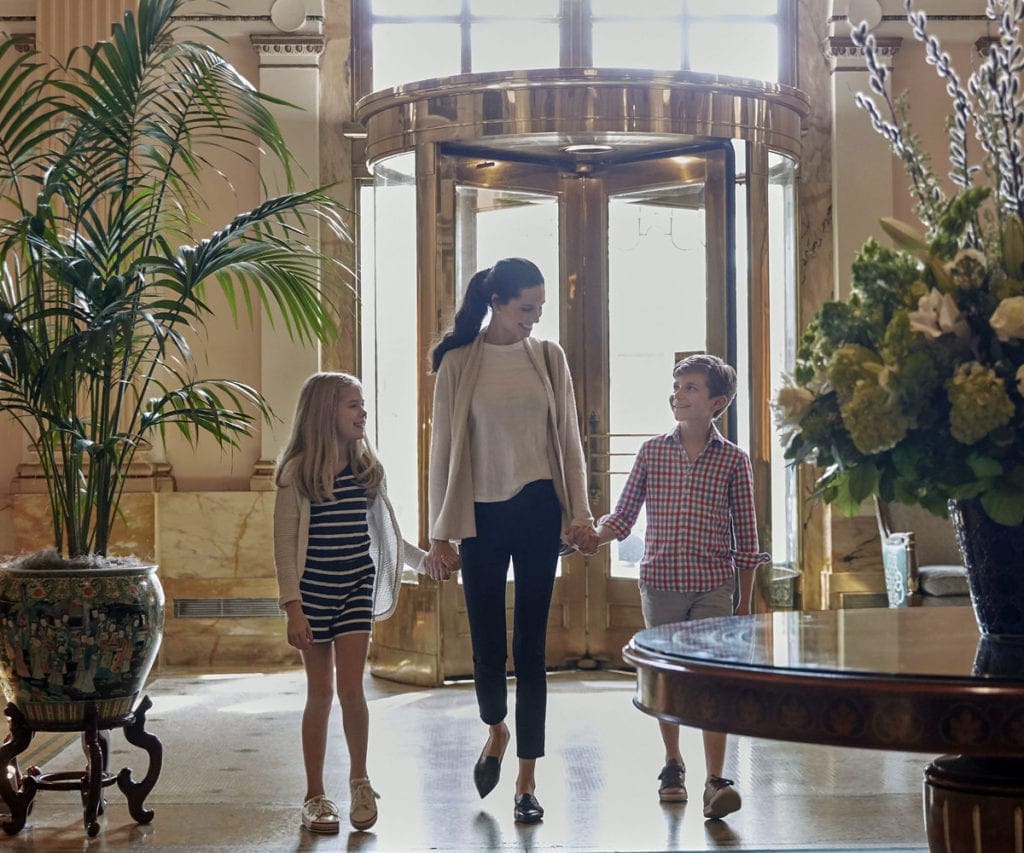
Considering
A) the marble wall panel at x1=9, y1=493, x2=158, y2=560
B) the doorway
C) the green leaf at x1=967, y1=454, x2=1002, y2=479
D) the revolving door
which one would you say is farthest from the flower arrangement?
the marble wall panel at x1=9, y1=493, x2=158, y2=560

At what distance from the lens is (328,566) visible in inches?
155

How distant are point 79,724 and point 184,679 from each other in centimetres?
281

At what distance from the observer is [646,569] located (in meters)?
4.12

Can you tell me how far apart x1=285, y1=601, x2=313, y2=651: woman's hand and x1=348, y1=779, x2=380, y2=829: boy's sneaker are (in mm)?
414

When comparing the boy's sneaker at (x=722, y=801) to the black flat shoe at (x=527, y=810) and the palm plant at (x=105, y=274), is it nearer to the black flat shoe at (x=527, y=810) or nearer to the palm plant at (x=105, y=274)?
the black flat shoe at (x=527, y=810)

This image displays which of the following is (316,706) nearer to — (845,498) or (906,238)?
(845,498)

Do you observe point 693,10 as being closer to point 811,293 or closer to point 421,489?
point 811,293

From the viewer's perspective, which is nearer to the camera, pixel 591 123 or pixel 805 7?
pixel 591 123

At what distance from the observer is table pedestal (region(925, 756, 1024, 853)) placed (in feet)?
6.89

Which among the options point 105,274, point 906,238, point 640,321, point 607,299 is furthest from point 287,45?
point 906,238

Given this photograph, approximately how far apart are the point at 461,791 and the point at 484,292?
1.46m

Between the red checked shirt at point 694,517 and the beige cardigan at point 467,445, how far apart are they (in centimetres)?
15

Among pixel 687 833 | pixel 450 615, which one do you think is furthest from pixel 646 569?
pixel 450 615

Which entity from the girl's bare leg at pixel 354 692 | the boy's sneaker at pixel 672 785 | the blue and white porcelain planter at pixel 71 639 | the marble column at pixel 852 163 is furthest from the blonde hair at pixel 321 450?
the marble column at pixel 852 163
